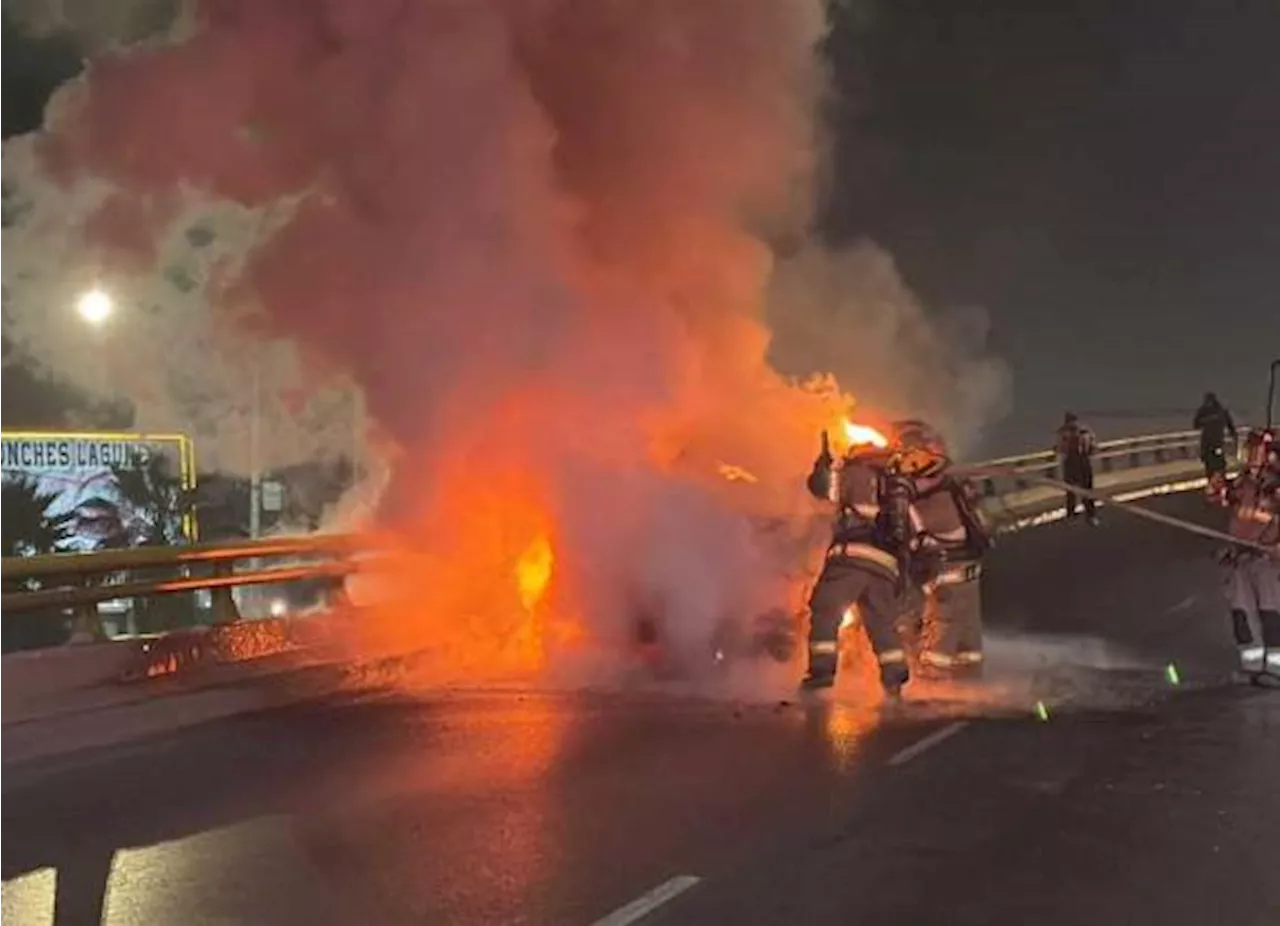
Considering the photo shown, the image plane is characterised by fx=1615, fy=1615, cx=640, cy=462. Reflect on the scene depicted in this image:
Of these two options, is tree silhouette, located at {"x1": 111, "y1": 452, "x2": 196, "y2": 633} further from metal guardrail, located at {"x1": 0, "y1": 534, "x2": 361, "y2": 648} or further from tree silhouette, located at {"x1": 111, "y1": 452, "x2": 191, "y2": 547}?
metal guardrail, located at {"x1": 0, "y1": 534, "x2": 361, "y2": 648}

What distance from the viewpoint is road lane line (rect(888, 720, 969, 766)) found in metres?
8.39

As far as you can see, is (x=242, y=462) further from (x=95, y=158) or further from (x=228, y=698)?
(x=228, y=698)

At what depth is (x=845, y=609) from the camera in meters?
10.7

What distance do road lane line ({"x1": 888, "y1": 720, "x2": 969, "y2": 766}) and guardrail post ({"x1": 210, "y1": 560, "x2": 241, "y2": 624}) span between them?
5.75m

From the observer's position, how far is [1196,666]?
12078 mm

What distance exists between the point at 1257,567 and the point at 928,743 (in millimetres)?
3696

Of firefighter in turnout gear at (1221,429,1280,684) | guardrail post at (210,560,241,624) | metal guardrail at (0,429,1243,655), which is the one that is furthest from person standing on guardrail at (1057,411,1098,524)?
guardrail post at (210,560,241,624)

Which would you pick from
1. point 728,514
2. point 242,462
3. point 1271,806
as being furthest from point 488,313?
point 242,462

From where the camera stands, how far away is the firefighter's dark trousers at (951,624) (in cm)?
1120

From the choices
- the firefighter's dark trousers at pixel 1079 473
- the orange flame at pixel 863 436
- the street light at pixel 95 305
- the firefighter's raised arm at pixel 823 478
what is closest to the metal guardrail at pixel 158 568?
the street light at pixel 95 305

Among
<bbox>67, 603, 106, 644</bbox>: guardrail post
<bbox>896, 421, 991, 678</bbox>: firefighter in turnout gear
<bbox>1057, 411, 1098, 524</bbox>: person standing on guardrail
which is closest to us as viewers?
<bbox>896, 421, 991, 678</bbox>: firefighter in turnout gear

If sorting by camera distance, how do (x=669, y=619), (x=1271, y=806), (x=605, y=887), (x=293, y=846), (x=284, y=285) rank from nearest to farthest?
(x=605, y=887) < (x=293, y=846) < (x=1271, y=806) < (x=669, y=619) < (x=284, y=285)

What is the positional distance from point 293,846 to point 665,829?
1567 millimetres

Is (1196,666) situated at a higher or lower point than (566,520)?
lower
